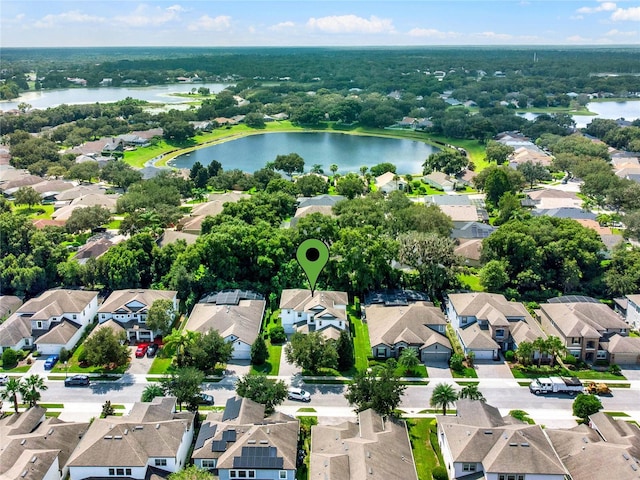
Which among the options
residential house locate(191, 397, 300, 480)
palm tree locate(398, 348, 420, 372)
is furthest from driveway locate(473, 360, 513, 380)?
residential house locate(191, 397, 300, 480)

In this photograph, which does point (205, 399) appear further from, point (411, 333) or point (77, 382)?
point (411, 333)

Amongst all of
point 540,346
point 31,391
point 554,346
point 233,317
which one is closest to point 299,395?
point 233,317

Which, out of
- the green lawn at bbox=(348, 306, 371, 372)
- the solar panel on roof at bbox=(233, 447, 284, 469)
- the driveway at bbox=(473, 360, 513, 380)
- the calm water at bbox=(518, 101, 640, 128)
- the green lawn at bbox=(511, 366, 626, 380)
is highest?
the calm water at bbox=(518, 101, 640, 128)

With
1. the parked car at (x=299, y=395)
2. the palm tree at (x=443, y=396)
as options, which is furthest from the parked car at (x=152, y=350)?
the palm tree at (x=443, y=396)

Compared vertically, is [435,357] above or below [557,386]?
below

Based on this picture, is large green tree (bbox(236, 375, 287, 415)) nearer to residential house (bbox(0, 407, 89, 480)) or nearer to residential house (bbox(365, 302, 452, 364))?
residential house (bbox(0, 407, 89, 480))

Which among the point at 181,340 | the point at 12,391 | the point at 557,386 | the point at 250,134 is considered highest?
the point at 181,340

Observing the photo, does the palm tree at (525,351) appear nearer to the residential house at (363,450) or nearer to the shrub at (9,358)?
the residential house at (363,450)
